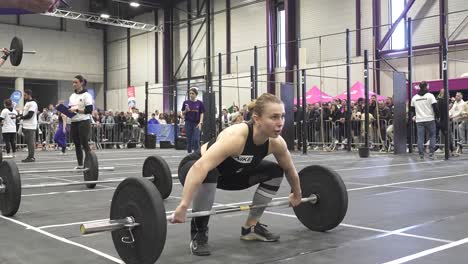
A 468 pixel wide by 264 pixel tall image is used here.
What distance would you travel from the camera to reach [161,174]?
14.8 ft

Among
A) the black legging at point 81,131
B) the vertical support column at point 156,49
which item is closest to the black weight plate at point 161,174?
the black legging at point 81,131

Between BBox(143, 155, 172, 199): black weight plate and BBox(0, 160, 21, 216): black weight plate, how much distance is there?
1.17 metres

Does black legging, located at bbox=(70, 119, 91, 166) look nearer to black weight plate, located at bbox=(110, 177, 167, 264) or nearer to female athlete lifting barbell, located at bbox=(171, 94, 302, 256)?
female athlete lifting barbell, located at bbox=(171, 94, 302, 256)

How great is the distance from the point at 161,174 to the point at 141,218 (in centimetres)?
205

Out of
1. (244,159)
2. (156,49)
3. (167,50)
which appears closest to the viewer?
(244,159)

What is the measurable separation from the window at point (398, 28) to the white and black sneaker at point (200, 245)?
15163 mm

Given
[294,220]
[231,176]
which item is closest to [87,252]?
[231,176]

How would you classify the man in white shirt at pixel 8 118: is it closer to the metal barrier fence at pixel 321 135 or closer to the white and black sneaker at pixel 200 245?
the metal barrier fence at pixel 321 135

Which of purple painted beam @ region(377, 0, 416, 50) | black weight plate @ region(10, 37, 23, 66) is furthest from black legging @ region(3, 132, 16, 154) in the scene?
purple painted beam @ region(377, 0, 416, 50)

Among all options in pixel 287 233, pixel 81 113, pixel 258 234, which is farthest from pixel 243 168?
pixel 81 113

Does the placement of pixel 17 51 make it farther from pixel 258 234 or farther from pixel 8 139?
pixel 8 139

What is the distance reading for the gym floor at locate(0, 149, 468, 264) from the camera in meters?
2.74

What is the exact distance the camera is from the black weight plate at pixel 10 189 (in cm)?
381

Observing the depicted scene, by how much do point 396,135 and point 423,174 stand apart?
4.30 m
